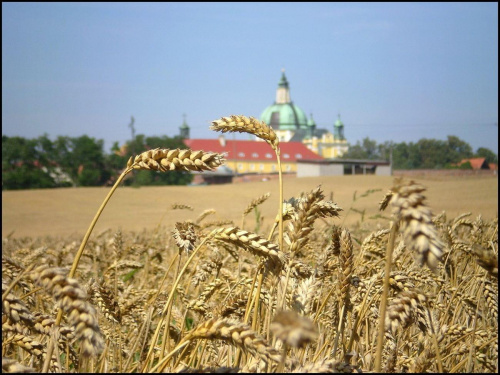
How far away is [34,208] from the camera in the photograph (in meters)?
28.7

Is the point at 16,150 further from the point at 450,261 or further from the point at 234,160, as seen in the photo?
the point at 450,261

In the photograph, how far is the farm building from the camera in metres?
70.9

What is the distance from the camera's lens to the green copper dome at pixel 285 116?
581ft

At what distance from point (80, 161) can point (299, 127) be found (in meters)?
111

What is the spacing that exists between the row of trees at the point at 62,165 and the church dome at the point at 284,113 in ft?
328

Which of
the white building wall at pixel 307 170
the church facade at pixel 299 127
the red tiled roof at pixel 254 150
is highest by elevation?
the church facade at pixel 299 127

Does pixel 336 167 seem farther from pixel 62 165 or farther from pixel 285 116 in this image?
pixel 285 116

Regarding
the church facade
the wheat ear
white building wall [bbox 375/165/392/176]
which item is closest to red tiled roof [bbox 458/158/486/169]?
white building wall [bbox 375/165/392/176]

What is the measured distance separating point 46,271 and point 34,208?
29.4 meters

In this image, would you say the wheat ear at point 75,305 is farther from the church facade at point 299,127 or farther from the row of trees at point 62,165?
the church facade at point 299,127

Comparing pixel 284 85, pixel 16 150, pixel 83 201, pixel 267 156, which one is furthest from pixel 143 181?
pixel 284 85

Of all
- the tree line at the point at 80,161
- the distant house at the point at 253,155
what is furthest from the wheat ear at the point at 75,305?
the distant house at the point at 253,155

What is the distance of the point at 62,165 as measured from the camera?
74875 millimetres

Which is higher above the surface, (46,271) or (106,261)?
(46,271)
